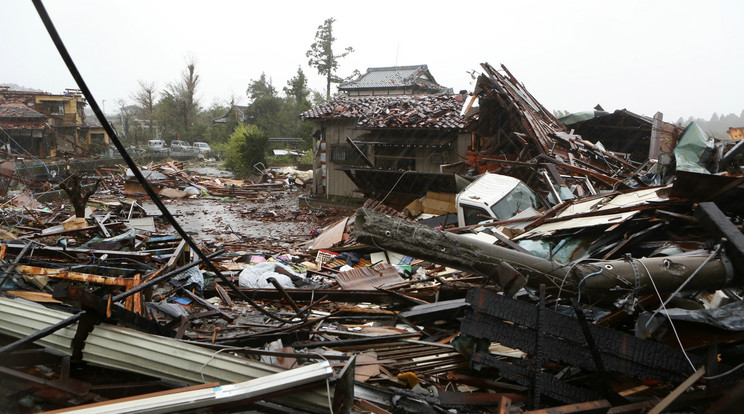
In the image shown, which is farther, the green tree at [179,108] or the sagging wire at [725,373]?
the green tree at [179,108]

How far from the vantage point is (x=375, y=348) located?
Result: 4.21 meters

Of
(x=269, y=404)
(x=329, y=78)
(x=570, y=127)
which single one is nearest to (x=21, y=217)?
(x=269, y=404)

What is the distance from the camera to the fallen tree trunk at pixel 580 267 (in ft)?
9.94

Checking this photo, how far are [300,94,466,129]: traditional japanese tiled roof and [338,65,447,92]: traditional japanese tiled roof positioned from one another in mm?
13782

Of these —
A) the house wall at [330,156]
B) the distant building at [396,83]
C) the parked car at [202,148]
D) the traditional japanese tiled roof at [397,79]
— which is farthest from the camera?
the parked car at [202,148]

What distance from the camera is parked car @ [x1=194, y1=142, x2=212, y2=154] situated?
41.1 meters

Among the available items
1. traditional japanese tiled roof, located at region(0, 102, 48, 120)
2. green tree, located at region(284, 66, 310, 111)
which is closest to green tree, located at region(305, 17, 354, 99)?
green tree, located at region(284, 66, 310, 111)

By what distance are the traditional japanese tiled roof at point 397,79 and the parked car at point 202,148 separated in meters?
15.7

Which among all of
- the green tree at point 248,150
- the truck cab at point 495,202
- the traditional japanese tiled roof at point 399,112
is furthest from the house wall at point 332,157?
the green tree at point 248,150

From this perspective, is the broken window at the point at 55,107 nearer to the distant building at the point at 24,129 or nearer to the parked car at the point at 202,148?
the distant building at the point at 24,129

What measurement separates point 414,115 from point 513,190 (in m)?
8.03

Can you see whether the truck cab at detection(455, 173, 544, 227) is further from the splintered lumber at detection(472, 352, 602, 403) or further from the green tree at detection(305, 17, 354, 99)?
the green tree at detection(305, 17, 354, 99)

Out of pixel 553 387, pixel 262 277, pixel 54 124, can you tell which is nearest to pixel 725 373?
pixel 553 387

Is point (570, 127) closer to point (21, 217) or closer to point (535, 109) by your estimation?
point (535, 109)
